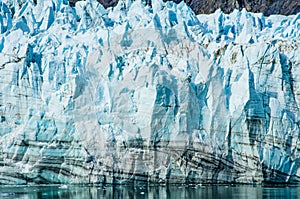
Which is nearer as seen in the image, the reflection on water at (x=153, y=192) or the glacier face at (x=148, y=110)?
the reflection on water at (x=153, y=192)

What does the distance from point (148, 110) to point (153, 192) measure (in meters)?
2.86

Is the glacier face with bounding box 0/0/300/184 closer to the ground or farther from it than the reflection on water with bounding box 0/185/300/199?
farther from it

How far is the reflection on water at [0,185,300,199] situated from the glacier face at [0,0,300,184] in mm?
475

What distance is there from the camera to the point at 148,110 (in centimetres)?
2389

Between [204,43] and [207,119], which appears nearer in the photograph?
[207,119]

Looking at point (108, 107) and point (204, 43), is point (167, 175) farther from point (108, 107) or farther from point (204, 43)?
point (204, 43)

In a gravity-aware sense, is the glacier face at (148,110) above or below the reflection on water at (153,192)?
above

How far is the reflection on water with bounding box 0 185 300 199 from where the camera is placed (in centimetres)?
2103

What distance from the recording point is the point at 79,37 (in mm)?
26453

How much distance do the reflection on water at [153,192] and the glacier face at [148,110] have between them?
0.48 m

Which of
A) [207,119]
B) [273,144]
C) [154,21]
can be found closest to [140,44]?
[154,21]

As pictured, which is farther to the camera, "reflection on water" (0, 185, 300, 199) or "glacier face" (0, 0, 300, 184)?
"glacier face" (0, 0, 300, 184)

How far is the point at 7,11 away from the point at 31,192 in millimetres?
8440

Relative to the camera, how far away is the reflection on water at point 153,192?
828 inches
